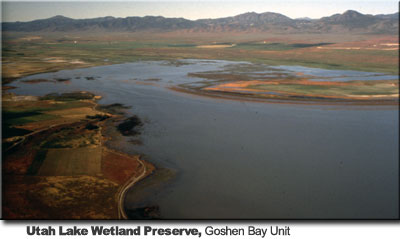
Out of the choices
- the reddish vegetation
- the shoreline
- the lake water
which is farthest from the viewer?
the shoreline

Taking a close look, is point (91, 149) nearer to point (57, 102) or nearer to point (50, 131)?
point (50, 131)

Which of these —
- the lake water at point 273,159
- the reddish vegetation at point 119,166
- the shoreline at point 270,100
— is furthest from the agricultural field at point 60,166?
the shoreline at point 270,100

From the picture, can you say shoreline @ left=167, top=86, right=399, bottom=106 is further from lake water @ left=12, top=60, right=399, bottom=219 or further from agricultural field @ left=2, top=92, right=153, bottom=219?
agricultural field @ left=2, top=92, right=153, bottom=219

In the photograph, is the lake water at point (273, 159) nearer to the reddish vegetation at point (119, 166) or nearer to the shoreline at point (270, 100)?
the shoreline at point (270, 100)

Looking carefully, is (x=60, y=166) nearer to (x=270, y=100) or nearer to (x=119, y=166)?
(x=119, y=166)

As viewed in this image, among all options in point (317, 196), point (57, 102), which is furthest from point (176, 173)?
point (57, 102)

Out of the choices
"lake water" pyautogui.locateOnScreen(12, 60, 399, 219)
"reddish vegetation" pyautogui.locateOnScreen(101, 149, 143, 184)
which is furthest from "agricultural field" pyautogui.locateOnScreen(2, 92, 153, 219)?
Result: "lake water" pyautogui.locateOnScreen(12, 60, 399, 219)

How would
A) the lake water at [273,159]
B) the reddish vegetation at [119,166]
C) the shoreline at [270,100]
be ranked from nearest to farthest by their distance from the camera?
the lake water at [273,159]
the reddish vegetation at [119,166]
the shoreline at [270,100]

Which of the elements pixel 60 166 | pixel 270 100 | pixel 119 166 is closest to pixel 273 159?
pixel 119 166
